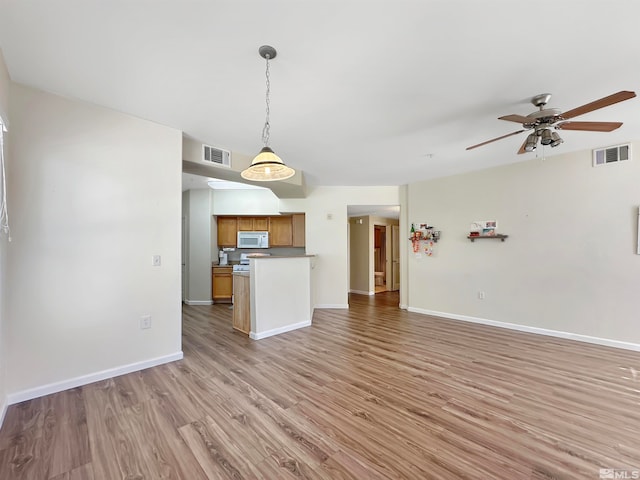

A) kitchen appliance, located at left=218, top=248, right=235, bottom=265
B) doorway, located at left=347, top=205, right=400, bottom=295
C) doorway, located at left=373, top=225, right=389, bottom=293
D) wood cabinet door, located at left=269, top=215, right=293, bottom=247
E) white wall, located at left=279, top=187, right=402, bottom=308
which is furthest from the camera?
doorway, located at left=373, top=225, right=389, bottom=293

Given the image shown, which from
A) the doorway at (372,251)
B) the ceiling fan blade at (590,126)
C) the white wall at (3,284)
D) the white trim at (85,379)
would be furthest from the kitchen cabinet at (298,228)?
the ceiling fan blade at (590,126)

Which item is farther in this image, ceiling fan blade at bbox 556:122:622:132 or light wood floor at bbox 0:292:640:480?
ceiling fan blade at bbox 556:122:622:132

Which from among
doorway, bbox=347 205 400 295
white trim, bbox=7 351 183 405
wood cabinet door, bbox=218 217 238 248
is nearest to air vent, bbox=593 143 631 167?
doorway, bbox=347 205 400 295

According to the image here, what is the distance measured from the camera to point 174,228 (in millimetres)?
3127

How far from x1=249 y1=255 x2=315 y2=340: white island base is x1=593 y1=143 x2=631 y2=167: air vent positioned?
4.37 metres

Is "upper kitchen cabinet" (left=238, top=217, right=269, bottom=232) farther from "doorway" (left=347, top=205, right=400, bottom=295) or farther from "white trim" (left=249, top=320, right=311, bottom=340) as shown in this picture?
"white trim" (left=249, top=320, right=311, bottom=340)

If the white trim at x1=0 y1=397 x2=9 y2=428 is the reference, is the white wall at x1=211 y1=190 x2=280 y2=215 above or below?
above

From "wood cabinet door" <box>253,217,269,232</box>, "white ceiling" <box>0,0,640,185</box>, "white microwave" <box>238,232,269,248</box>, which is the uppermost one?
"white ceiling" <box>0,0,640,185</box>

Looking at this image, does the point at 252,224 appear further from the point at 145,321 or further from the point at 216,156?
the point at 145,321

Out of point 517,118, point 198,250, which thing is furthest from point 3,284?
point 517,118

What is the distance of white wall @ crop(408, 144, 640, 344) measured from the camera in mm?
3539

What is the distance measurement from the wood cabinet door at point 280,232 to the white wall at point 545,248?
3312 millimetres

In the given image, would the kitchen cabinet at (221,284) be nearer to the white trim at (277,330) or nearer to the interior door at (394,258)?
the white trim at (277,330)

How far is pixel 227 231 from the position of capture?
672 centimetres
